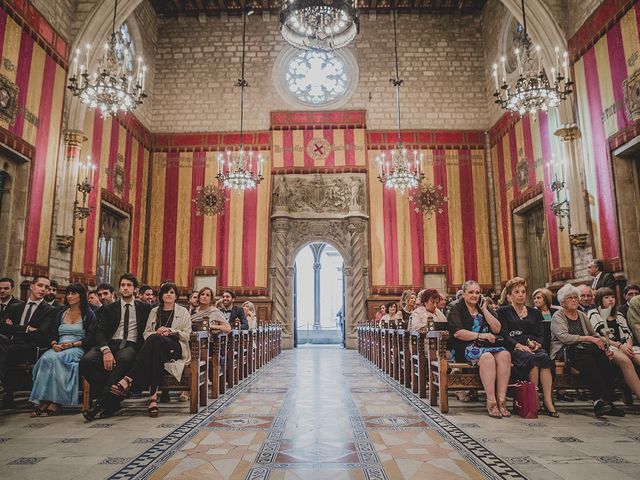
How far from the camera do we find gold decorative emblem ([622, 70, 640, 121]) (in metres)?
6.54

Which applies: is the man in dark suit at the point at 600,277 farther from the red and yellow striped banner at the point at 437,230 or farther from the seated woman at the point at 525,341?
the red and yellow striped banner at the point at 437,230

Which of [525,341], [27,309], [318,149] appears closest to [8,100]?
[27,309]

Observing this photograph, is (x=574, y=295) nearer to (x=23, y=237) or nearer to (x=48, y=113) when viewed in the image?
(x=23, y=237)

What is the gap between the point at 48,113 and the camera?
7930 millimetres

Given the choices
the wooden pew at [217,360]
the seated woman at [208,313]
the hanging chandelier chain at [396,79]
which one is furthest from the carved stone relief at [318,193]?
the wooden pew at [217,360]

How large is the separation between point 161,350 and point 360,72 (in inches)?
Answer: 439

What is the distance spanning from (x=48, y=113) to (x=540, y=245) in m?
10.3

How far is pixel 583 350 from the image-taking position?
399 cm

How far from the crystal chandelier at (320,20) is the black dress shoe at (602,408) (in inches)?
207

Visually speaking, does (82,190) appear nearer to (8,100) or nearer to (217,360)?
(8,100)

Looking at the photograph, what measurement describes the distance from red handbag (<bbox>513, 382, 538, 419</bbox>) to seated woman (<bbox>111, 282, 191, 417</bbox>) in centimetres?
280

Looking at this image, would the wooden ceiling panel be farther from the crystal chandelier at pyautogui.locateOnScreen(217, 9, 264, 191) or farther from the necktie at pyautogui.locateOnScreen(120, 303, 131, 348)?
the necktie at pyautogui.locateOnScreen(120, 303, 131, 348)

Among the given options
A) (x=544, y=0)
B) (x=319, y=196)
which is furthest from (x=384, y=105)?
(x=544, y=0)

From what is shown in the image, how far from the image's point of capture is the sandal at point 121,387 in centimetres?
365
